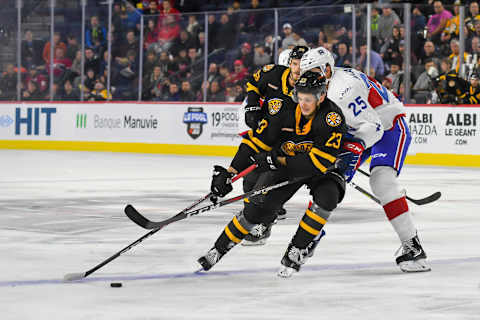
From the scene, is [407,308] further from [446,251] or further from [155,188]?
[155,188]

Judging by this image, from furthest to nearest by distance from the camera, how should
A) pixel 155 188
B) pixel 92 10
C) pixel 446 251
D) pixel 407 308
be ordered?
pixel 92 10 < pixel 155 188 < pixel 446 251 < pixel 407 308

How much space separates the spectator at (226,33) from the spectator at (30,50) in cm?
353

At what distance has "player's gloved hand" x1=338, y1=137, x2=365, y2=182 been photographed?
522 cm

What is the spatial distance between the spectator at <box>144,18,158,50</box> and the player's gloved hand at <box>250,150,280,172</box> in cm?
1201

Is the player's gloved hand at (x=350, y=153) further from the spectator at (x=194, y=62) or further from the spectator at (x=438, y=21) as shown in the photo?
the spectator at (x=194, y=62)

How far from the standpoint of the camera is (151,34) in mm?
16938

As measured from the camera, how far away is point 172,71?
Answer: 1673 centimetres

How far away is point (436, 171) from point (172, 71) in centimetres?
535

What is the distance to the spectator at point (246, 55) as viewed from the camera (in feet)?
51.9

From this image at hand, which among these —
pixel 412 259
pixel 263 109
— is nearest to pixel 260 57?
pixel 263 109

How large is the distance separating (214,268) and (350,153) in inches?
36.6

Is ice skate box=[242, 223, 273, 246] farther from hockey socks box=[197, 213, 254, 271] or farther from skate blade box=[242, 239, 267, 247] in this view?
hockey socks box=[197, 213, 254, 271]

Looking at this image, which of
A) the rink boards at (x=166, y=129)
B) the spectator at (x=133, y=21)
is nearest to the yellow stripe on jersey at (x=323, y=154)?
the rink boards at (x=166, y=129)

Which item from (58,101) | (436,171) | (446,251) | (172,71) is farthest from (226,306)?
(58,101)
